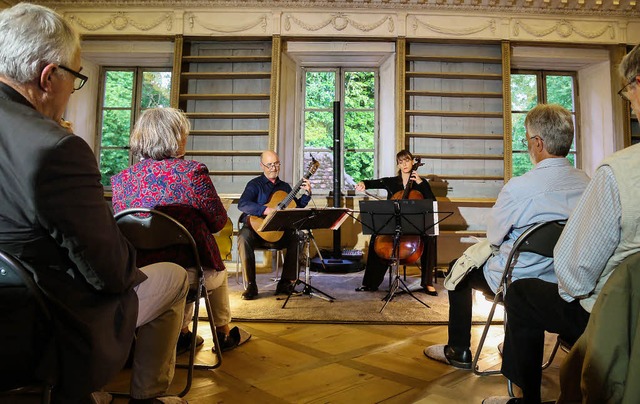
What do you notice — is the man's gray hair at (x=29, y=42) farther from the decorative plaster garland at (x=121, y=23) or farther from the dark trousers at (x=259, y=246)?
the decorative plaster garland at (x=121, y=23)

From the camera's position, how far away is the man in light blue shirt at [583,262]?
0.91m

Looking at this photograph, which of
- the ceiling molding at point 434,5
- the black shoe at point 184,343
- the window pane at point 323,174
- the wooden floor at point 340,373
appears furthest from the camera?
the window pane at point 323,174

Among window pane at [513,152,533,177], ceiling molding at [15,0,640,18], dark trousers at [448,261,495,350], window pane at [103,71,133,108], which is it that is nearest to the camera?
dark trousers at [448,261,495,350]

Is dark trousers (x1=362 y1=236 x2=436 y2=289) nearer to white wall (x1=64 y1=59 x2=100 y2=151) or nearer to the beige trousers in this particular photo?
the beige trousers

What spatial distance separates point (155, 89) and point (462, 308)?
525 centimetres

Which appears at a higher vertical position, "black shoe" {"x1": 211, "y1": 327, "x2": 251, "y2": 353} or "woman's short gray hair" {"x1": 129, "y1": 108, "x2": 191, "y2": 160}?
"woman's short gray hair" {"x1": 129, "y1": 108, "x2": 191, "y2": 160}

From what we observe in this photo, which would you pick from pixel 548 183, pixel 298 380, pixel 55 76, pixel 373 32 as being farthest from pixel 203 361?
pixel 373 32

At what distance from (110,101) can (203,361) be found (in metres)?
4.94

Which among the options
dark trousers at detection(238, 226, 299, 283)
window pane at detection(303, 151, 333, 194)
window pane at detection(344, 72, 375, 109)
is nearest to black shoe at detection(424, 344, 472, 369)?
dark trousers at detection(238, 226, 299, 283)

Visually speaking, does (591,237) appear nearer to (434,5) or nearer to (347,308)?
(347,308)

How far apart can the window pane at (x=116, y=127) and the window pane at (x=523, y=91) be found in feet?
17.6

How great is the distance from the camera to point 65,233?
79 cm

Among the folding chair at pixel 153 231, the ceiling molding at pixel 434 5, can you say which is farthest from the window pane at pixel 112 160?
the folding chair at pixel 153 231

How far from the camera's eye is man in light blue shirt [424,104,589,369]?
1.53m
